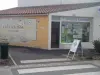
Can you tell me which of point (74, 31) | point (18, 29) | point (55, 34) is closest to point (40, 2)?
point (18, 29)

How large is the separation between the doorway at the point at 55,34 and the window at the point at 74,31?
46 centimetres

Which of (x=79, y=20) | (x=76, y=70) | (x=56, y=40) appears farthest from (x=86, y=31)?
(x=76, y=70)

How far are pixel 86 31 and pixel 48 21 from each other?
4087mm

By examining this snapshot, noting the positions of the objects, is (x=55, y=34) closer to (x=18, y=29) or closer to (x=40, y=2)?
(x=18, y=29)

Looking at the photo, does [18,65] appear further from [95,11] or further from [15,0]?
[15,0]

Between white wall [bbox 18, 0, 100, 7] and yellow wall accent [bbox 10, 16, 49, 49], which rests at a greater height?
white wall [bbox 18, 0, 100, 7]

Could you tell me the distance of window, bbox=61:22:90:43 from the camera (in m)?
19.6

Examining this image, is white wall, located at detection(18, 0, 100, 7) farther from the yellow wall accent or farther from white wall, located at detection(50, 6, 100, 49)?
the yellow wall accent

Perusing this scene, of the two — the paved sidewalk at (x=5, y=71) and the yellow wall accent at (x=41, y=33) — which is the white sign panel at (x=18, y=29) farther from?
the paved sidewalk at (x=5, y=71)

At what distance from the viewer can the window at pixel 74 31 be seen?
1961 centimetres

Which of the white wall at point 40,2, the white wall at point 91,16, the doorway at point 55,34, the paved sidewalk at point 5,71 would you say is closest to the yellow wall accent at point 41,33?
the doorway at point 55,34

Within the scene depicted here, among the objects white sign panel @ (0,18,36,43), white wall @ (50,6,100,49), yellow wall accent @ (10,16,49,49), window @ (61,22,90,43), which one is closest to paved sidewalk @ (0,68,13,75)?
yellow wall accent @ (10,16,49,49)

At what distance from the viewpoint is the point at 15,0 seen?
24.6 meters

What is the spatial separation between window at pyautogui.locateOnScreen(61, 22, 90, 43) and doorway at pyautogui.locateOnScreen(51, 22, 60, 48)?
1.50 feet
